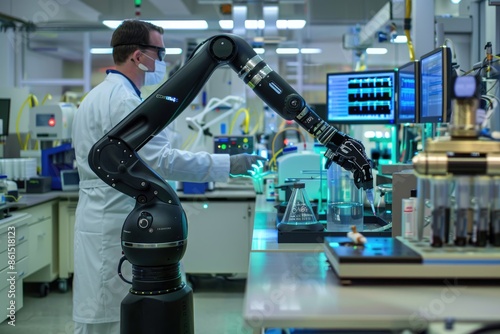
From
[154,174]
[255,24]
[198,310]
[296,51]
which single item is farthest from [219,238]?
[296,51]

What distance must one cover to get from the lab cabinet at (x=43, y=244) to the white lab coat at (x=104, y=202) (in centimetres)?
197

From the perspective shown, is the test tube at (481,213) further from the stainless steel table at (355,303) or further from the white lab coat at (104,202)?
the white lab coat at (104,202)

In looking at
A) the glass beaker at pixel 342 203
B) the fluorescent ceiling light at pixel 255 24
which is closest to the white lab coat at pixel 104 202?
the glass beaker at pixel 342 203

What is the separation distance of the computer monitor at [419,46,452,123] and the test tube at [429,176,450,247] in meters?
0.86

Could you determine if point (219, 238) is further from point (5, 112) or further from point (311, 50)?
point (311, 50)

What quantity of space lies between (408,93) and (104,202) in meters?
1.67

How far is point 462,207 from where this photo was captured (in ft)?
4.52

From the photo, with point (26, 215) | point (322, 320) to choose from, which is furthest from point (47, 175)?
point (322, 320)

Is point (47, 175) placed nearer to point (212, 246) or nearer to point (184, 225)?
point (212, 246)

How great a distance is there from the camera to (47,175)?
477cm

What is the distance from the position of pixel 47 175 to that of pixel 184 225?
10.8 ft

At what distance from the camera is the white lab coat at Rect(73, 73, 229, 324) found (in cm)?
209

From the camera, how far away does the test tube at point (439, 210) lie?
4.56 ft

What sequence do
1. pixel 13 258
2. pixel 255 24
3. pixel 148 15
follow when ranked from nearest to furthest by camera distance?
pixel 13 258, pixel 255 24, pixel 148 15
